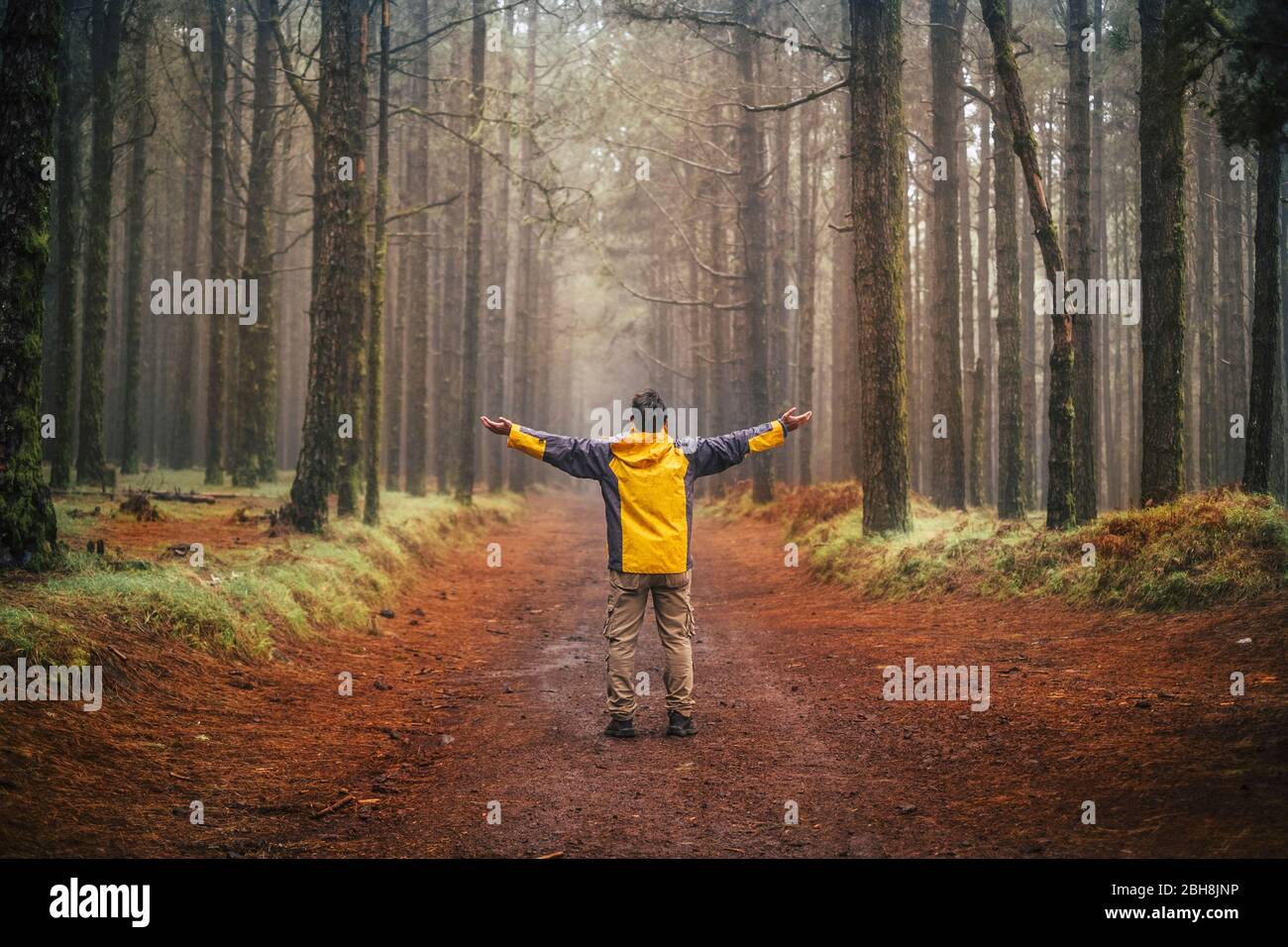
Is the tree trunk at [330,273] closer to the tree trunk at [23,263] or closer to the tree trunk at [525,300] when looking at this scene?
the tree trunk at [23,263]

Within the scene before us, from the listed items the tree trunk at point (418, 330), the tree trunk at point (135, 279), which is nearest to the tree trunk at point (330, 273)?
the tree trunk at point (135, 279)

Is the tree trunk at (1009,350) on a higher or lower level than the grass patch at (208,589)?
higher

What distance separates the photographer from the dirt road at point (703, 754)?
16.0 feet

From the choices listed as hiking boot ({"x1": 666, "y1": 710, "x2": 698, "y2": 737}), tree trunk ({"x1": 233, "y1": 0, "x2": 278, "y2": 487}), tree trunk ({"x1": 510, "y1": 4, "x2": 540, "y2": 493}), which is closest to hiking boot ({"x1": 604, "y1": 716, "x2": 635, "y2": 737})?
hiking boot ({"x1": 666, "y1": 710, "x2": 698, "y2": 737})

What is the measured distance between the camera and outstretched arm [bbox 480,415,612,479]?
730cm

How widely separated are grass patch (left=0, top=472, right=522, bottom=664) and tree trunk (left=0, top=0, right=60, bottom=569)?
52cm

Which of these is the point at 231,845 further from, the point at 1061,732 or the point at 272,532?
the point at 272,532

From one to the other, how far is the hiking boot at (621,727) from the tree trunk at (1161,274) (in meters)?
8.33

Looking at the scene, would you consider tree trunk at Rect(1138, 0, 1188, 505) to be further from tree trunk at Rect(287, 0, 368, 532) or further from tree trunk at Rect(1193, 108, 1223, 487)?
tree trunk at Rect(1193, 108, 1223, 487)

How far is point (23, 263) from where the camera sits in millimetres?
8328

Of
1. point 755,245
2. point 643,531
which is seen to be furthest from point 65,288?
point 755,245

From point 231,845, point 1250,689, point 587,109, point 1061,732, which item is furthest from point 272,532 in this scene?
point 587,109

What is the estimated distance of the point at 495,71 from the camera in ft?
104
